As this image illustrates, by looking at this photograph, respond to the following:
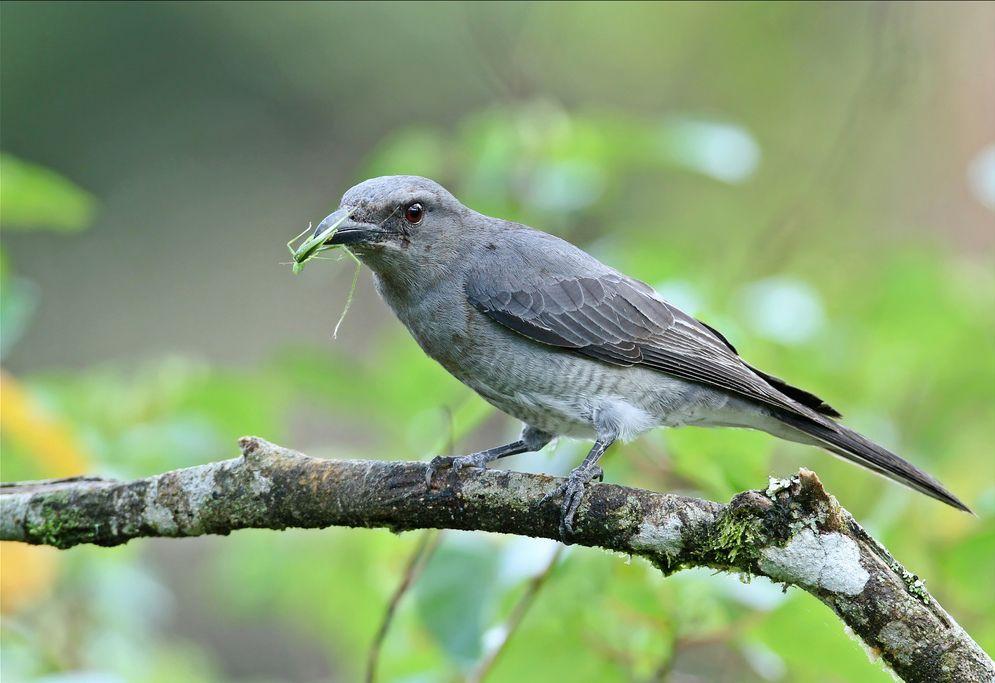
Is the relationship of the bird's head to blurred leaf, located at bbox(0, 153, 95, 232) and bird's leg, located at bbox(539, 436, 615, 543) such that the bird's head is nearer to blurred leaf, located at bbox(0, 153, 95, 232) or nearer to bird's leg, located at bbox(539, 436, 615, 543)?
blurred leaf, located at bbox(0, 153, 95, 232)

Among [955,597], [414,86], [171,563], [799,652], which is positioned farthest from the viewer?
[414,86]

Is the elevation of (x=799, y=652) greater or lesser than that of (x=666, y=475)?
lesser

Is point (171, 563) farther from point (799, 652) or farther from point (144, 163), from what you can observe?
point (799, 652)

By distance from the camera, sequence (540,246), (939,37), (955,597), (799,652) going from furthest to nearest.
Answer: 1. (939,37)
2. (540,246)
3. (955,597)
4. (799,652)

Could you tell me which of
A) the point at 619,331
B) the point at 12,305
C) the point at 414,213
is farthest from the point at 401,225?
the point at 12,305

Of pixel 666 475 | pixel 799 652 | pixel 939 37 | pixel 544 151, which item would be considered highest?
pixel 939 37

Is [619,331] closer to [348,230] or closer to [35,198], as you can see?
[348,230]

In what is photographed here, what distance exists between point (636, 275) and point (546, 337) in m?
0.40

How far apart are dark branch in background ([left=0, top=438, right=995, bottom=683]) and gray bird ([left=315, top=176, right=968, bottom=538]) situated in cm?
73

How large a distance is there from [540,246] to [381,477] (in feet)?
4.92

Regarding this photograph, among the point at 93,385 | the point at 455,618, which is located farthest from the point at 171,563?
the point at 455,618

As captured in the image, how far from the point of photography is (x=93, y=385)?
433 cm

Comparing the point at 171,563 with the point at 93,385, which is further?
the point at 171,563

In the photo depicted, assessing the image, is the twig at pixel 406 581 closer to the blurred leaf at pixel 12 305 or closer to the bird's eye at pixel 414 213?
the bird's eye at pixel 414 213
